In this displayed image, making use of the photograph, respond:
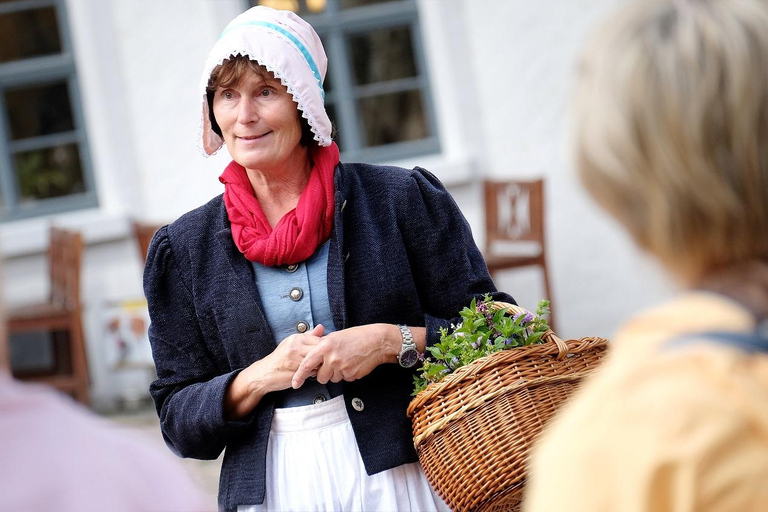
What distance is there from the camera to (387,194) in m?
2.40

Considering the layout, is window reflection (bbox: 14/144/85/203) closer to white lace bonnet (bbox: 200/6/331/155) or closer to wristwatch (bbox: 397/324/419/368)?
white lace bonnet (bbox: 200/6/331/155)

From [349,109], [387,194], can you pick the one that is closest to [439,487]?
[387,194]

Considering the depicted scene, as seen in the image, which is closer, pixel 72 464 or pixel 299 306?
pixel 72 464

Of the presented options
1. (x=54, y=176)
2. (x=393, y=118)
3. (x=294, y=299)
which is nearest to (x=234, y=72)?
(x=294, y=299)

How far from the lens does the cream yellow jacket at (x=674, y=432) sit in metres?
0.97

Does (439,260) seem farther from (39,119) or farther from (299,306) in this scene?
(39,119)

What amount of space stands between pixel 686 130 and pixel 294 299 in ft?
A: 4.57

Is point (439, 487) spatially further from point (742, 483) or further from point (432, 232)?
point (742, 483)

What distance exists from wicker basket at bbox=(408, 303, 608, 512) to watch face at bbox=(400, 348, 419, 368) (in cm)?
19

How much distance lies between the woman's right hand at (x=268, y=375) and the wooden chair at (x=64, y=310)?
434 cm


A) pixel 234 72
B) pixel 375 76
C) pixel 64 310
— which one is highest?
pixel 375 76

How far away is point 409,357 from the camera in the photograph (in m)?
2.25

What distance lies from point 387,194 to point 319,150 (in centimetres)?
23

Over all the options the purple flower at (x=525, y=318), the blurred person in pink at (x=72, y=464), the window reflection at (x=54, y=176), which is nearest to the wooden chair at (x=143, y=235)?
the window reflection at (x=54, y=176)
